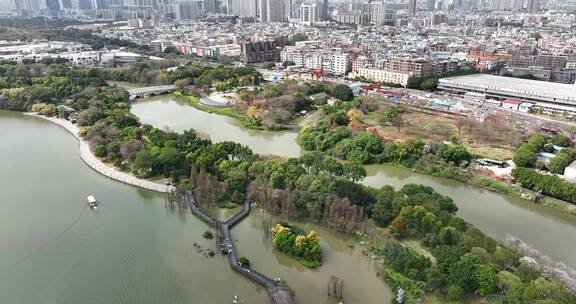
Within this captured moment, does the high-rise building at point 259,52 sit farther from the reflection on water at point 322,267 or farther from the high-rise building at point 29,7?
the high-rise building at point 29,7

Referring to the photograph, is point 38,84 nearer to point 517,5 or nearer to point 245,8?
point 245,8

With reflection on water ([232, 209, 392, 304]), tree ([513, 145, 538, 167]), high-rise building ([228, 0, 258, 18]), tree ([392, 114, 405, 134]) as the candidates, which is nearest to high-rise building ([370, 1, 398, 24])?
high-rise building ([228, 0, 258, 18])

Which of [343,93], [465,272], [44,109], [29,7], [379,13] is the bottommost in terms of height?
[465,272]

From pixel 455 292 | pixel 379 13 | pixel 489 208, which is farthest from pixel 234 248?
pixel 379 13

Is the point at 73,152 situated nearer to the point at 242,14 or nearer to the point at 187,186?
the point at 187,186

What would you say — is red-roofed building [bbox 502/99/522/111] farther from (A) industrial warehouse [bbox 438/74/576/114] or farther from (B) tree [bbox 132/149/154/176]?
(B) tree [bbox 132/149/154/176]

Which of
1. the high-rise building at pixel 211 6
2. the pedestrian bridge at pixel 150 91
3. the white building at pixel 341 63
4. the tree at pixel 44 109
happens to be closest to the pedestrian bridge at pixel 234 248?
the tree at pixel 44 109
